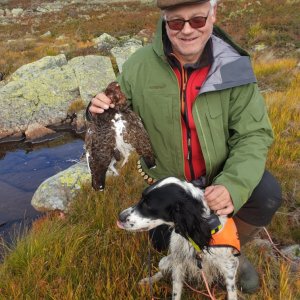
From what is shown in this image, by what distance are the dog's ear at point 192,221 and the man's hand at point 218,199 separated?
0.10 m

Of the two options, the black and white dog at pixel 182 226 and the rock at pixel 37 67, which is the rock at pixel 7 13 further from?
the black and white dog at pixel 182 226

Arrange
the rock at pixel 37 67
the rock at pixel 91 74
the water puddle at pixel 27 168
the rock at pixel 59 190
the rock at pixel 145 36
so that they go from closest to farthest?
the rock at pixel 59 190 → the water puddle at pixel 27 168 → the rock at pixel 91 74 → the rock at pixel 37 67 → the rock at pixel 145 36

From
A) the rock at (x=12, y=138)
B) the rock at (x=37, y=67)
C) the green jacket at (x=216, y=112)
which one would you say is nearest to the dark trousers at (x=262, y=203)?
the green jacket at (x=216, y=112)

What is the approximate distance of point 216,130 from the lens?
3002 mm

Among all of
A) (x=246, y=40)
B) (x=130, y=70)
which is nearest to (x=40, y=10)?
(x=246, y=40)

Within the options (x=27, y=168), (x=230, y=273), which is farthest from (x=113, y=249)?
(x=27, y=168)

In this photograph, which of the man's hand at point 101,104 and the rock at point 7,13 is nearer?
the man's hand at point 101,104

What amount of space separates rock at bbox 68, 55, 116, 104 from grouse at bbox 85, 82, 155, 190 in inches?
350

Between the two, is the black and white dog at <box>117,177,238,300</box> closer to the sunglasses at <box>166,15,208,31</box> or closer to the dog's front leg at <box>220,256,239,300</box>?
the dog's front leg at <box>220,256,239,300</box>

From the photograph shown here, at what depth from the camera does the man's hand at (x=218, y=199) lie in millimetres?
2482

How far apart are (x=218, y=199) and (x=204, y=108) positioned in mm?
791

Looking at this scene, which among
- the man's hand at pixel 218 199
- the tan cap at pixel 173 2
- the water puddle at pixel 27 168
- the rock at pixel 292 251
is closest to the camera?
the man's hand at pixel 218 199

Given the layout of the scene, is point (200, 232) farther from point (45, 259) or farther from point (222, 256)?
point (45, 259)

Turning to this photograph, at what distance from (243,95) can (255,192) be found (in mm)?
804
